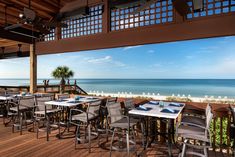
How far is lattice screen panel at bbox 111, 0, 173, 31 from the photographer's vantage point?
4.03 metres

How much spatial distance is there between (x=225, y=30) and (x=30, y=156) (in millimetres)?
4602

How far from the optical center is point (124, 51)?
28.9 meters

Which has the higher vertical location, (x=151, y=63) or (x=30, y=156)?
(x=151, y=63)

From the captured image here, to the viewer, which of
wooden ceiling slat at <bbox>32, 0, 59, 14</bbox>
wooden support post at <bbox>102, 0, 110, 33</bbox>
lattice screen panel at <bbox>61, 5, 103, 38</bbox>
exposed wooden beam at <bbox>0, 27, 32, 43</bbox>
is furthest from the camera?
exposed wooden beam at <bbox>0, 27, 32, 43</bbox>

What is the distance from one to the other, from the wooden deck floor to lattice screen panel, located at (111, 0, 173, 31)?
9.99 feet

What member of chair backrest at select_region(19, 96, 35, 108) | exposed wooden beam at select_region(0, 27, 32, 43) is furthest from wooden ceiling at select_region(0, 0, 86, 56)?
chair backrest at select_region(19, 96, 35, 108)

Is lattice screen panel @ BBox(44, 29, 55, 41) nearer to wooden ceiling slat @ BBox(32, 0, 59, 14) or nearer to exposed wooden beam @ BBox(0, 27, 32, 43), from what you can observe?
exposed wooden beam @ BBox(0, 27, 32, 43)

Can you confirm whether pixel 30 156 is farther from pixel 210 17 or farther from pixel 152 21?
pixel 210 17

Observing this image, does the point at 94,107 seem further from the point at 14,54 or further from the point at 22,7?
the point at 14,54

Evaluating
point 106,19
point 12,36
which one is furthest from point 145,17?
point 12,36

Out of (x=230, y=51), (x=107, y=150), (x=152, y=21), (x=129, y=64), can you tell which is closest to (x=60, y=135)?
(x=107, y=150)

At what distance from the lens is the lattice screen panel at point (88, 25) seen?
16.4ft

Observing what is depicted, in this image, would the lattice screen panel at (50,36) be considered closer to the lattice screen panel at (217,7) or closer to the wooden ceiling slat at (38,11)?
the wooden ceiling slat at (38,11)

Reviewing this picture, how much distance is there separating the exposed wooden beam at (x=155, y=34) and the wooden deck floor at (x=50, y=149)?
2523 millimetres
